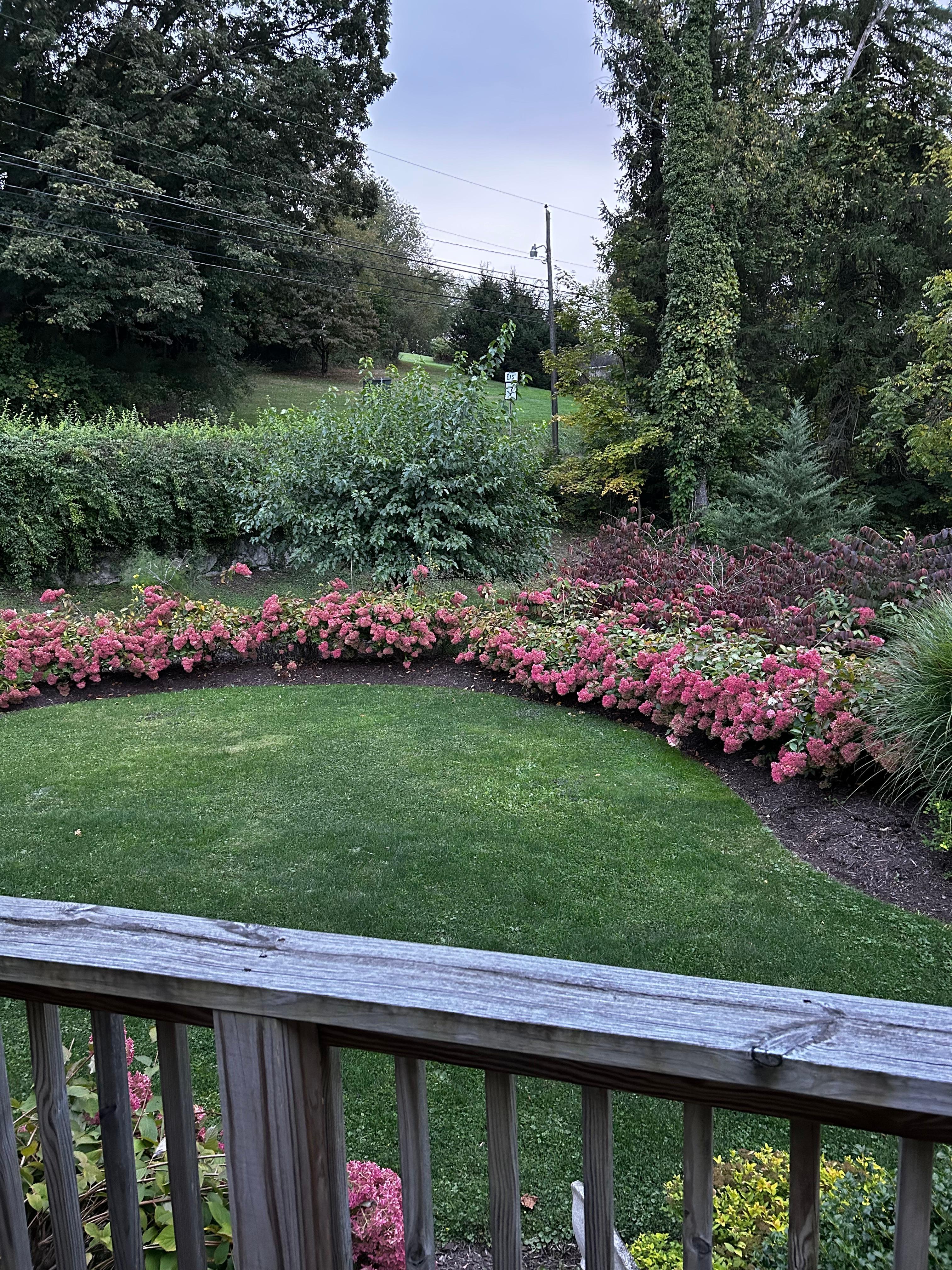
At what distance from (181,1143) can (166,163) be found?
21724 millimetres

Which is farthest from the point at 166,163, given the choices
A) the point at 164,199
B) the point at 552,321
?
the point at 552,321

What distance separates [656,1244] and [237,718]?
5.03 metres

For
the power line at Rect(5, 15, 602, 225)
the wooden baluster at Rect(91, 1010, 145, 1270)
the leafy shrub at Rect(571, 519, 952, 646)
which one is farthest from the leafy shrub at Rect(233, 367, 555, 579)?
the power line at Rect(5, 15, 602, 225)

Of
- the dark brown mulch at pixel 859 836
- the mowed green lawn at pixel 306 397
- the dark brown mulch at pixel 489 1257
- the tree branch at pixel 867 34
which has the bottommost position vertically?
the dark brown mulch at pixel 489 1257

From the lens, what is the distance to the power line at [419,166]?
18.4 m

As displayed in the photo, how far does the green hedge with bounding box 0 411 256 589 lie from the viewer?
1045cm

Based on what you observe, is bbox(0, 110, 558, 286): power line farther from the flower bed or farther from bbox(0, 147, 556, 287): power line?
the flower bed

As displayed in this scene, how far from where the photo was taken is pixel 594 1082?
825 mm

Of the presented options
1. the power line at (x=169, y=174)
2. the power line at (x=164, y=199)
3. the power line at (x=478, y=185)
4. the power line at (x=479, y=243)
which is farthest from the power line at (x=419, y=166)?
the power line at (x=479, y=243)

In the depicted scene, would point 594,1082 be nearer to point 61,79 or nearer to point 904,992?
point 904,992

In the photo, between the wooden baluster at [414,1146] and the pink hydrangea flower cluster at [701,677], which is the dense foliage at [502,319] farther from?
the wooden baluster at [414,1146]

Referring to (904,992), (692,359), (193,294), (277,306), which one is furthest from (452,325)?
(904,992)

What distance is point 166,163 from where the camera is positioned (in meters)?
18.6

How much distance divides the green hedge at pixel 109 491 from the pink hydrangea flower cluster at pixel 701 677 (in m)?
6.19
